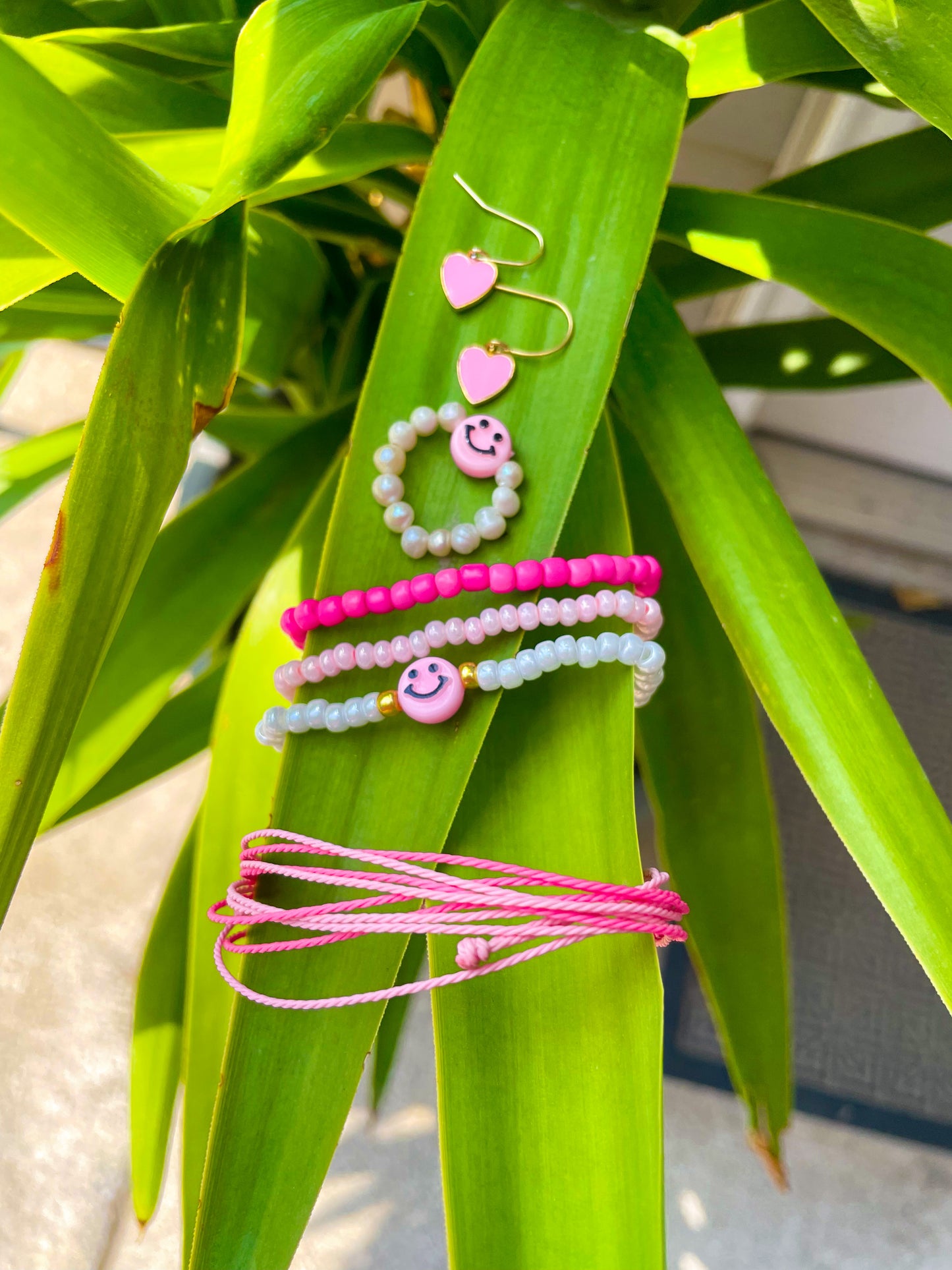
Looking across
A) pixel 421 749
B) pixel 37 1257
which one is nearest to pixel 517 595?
pixel 421 749

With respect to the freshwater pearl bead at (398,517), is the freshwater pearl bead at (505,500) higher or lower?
higher

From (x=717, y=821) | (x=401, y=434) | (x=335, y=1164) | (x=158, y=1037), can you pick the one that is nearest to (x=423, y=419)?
(x=401, y=434)

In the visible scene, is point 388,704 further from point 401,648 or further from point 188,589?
point 188,589

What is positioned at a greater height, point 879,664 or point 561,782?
point 879,664

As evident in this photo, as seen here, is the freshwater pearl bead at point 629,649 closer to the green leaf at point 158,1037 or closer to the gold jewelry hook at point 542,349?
the gold jewelry hook at point 542,349

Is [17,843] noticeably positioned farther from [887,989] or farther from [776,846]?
[887,989]

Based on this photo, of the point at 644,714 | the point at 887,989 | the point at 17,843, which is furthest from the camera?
the point at 887,989

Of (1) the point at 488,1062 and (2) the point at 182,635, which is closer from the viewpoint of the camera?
(1) the point at 488,1062

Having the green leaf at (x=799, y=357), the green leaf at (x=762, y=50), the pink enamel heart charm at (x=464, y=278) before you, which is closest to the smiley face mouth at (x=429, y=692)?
the pink enamel heart charm at (x=464, y=278)
